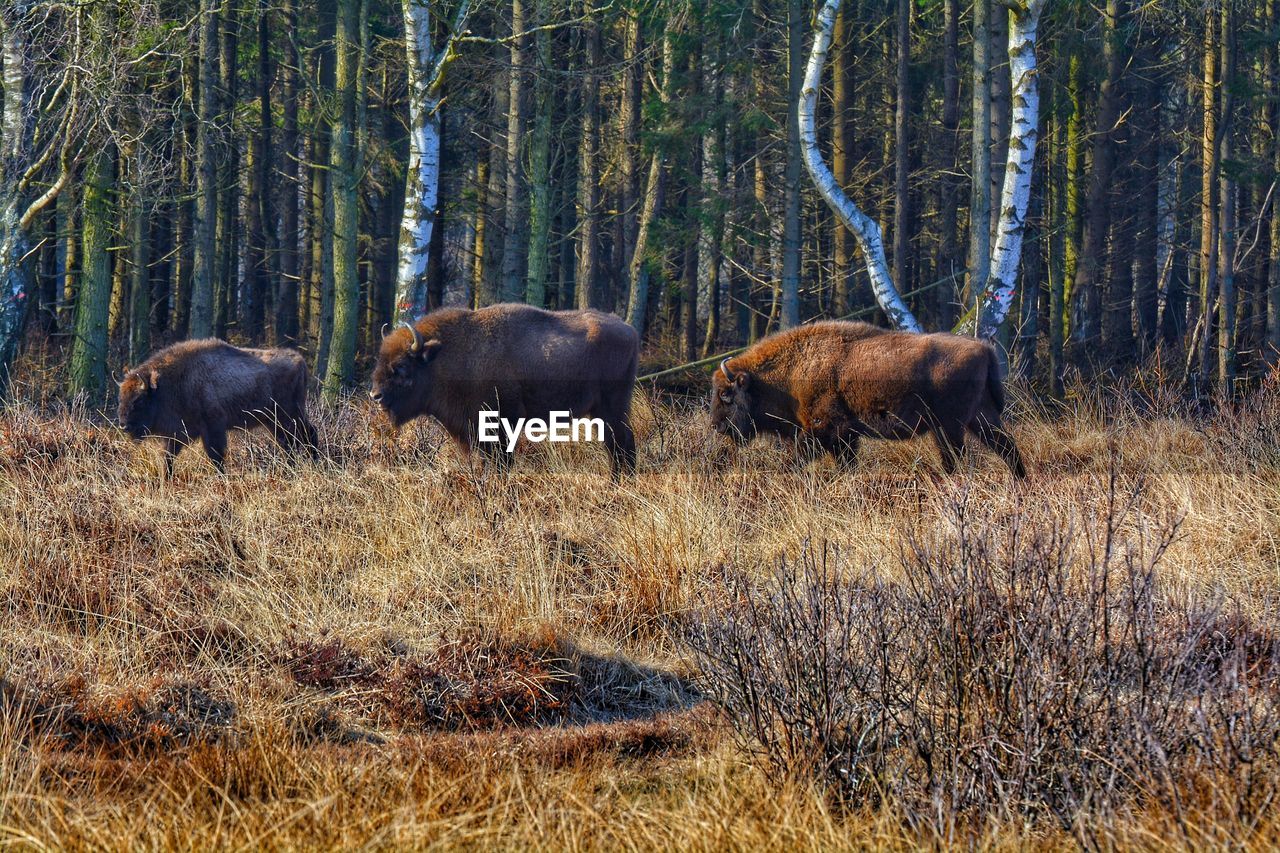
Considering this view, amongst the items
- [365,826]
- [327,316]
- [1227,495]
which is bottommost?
[365,826]

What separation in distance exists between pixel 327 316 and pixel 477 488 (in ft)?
39.9

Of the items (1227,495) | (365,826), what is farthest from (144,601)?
(1227,495)

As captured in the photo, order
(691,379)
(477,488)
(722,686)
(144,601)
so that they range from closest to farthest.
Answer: (722,686) → (144,601) → (477,488) → (691,379)

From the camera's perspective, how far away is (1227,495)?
9.41 m

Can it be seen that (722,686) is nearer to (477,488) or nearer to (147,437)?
(477,488)

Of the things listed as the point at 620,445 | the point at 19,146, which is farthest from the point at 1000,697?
the point at 19,146

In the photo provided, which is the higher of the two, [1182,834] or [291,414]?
[291,414]

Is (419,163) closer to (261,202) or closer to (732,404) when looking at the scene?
(732,404)

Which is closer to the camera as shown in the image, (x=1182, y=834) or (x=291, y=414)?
(x=1182, y=834)

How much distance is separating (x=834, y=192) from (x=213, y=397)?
754 centimetres

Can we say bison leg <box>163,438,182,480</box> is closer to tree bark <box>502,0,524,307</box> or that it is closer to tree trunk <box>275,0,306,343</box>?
tree bark <box>502,0,524,307</box>

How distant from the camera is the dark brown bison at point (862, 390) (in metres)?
11.3

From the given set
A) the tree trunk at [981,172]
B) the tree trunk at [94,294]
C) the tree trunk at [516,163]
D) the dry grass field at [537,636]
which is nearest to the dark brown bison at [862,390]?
the dry grass field at [537,636]

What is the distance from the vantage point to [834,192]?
15.4 meters
